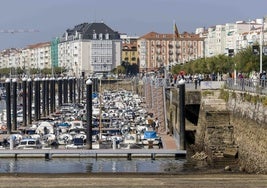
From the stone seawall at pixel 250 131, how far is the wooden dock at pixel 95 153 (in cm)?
442

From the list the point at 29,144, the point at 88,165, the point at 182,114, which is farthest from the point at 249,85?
the point at 29,144

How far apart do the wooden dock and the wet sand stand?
46.4ft

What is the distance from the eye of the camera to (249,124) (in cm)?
4356

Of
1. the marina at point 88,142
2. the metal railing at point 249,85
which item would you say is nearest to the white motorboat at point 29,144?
the marina at point 88,142

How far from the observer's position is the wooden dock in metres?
50.6

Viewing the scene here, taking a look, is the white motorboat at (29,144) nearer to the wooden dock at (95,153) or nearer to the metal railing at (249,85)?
the wooden dock at (95,153)

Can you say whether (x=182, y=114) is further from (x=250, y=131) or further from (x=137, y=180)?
(x=137, y=180)

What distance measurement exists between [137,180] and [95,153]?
1752 centimetres

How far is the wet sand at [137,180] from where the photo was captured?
31922mm

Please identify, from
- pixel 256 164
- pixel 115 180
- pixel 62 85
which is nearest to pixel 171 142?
pixel 256 164

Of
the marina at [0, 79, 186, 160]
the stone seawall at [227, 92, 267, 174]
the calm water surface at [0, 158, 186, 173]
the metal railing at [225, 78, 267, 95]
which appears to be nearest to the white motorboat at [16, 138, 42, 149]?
the marina at [0, 79, 186, 160]

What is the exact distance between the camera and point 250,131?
43.1 m

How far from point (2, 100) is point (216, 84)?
372ft

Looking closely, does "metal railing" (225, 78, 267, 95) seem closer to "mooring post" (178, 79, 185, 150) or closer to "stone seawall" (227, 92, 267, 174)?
"stone seawall" (227, 92, 267, 174)
